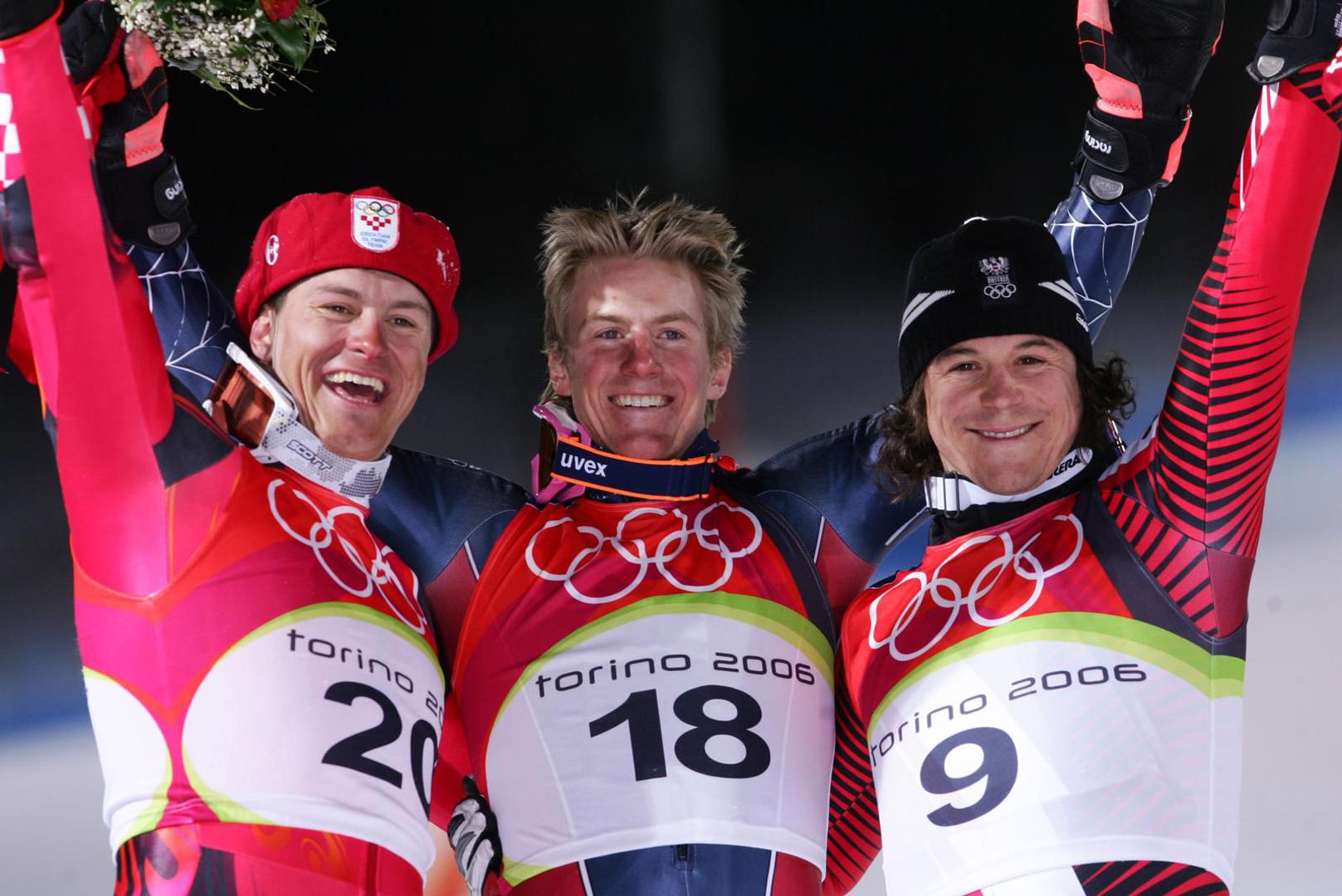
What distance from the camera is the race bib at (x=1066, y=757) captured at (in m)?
2.55

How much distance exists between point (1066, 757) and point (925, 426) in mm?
719

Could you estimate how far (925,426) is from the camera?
3.01 meters

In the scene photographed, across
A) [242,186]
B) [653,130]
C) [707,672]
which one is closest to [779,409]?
[653,130]

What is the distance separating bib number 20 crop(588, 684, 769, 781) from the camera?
280 cm

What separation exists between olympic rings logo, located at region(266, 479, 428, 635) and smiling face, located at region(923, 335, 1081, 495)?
103cm

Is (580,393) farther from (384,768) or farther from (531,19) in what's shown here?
(531,19)

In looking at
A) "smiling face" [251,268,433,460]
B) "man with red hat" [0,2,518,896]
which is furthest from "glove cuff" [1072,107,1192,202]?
"man with red hat" [0,2,518,896]

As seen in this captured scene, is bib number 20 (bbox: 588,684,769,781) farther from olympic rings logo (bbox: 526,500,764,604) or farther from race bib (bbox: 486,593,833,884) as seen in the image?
olympic rings logo (bbox: 526,500,764,604)

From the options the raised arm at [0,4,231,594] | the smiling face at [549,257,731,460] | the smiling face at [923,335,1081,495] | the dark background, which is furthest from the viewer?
the dark background

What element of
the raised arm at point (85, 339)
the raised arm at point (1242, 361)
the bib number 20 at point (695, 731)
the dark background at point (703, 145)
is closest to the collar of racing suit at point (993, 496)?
the raised arm at point (1242, 361)

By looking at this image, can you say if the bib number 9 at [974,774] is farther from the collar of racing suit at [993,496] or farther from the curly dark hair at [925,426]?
the curly dark hair at [925,426]

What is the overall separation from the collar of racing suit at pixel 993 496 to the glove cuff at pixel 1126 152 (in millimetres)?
605

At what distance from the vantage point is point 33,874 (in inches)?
157

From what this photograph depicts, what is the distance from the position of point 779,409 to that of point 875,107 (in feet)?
3.19
